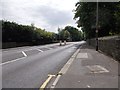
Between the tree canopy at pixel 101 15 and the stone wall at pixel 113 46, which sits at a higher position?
the tree canopy at pixel 101 15

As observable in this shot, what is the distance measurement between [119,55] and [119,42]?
83cm

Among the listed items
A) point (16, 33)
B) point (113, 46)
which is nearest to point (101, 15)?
point (16, 33)

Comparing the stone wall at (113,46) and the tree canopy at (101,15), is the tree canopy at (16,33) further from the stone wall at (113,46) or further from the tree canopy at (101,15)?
the stone wall at (113,46)

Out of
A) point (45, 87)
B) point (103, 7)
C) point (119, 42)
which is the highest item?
point (103, 7)

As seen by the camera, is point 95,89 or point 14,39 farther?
point 14,39

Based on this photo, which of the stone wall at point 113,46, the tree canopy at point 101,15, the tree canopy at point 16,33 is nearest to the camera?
the stone wall at point 113,46

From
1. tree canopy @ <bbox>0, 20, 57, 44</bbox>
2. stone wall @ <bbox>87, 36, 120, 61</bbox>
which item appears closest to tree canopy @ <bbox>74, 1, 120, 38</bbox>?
tree canopy @ <bbox>0, 20, 57, 44</bbox>

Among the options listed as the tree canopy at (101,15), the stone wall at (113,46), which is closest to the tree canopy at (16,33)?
the tree canopy at (101,15)

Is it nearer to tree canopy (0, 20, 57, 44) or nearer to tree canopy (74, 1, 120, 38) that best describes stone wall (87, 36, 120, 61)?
tree canopy (74, 1, 120, 38)

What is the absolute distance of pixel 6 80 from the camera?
37.9ft

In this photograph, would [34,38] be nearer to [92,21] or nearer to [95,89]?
[92,21]

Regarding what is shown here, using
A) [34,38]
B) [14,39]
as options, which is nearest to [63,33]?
[34,38]

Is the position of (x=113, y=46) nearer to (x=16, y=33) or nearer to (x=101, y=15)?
(x=101, y=15)

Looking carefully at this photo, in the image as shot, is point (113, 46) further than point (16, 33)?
No
